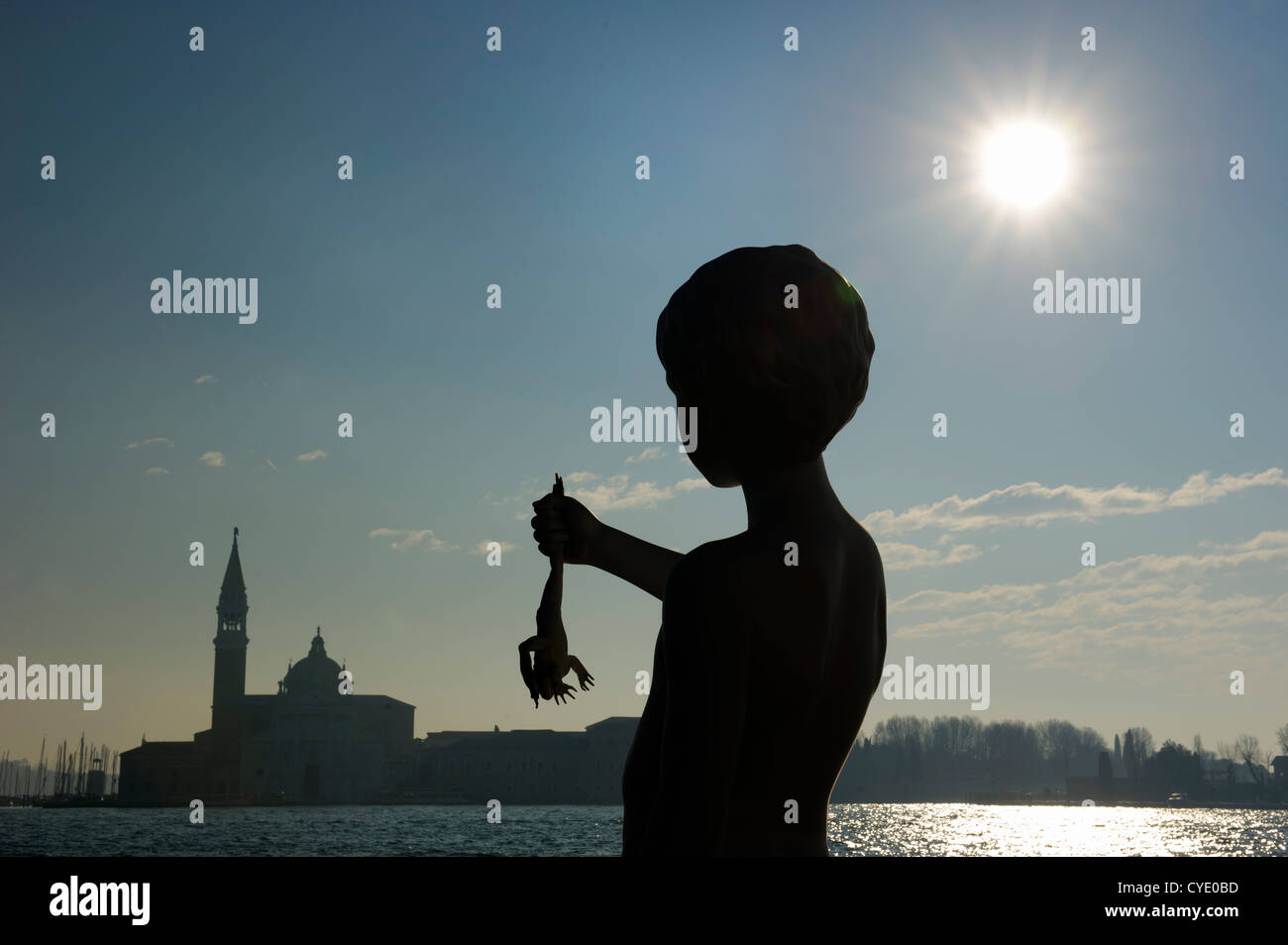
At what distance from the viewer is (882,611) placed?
2.01 m

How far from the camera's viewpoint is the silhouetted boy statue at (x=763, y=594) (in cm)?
171

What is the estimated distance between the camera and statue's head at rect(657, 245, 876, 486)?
185 centimetres

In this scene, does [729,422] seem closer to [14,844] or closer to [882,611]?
[882,611]

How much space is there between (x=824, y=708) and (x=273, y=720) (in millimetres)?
100728

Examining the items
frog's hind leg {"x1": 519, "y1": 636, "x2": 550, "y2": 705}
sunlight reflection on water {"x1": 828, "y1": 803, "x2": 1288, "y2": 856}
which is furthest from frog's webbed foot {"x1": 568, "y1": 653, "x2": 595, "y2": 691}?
sunlight reflection on water {"x1": 828, "y1": 803, "x2": 1288, "y2": 856}

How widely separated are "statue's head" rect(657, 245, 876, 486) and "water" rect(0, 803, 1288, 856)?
49.2 m

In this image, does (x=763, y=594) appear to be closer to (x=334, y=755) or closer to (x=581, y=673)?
(x=581, y=673)

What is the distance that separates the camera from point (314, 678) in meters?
97.2

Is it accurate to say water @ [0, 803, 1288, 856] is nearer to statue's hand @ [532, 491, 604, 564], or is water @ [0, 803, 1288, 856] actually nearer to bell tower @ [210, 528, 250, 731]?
bell tower @ [210, 528, 250, 731]

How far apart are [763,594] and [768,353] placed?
0.41 meters

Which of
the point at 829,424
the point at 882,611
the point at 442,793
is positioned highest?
the point at 829,424

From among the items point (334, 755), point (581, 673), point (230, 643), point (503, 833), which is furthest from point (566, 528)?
point (230, 643)
